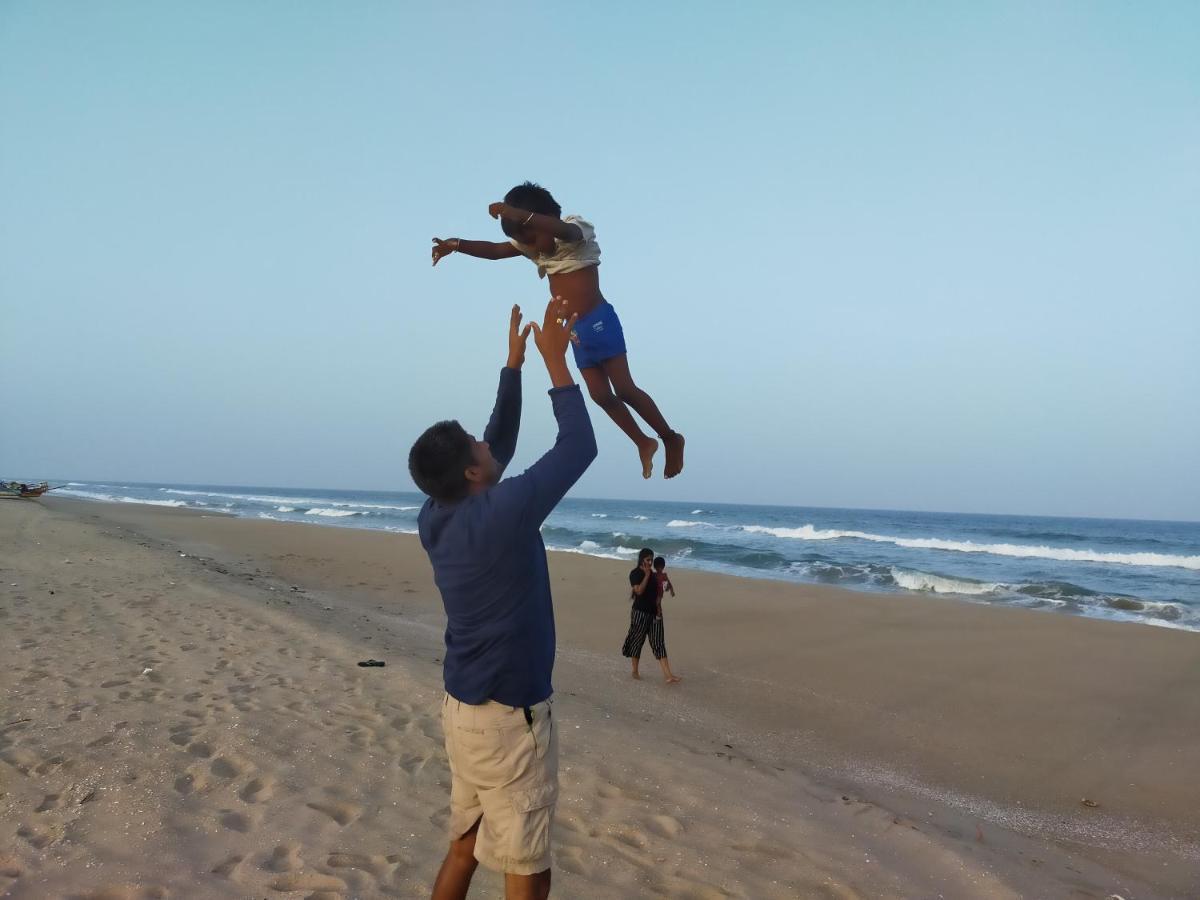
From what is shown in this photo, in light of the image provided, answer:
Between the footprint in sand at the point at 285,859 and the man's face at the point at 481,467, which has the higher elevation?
the man's face at the point at 481,467

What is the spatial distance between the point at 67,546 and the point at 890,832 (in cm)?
1619

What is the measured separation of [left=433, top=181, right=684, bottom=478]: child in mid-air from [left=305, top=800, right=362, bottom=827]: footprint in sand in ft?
8.33

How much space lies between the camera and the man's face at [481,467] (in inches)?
106

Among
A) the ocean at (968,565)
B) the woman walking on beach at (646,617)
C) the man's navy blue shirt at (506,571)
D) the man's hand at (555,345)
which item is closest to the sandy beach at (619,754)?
the woman walking on beach at (646,617)

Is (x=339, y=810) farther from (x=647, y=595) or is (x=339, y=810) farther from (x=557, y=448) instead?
(x=647, y=595)

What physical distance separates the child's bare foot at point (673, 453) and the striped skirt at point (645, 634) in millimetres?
6328

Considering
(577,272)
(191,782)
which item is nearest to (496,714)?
(577,272)

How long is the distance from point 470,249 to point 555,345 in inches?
41.4

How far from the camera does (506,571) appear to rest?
2602 mm

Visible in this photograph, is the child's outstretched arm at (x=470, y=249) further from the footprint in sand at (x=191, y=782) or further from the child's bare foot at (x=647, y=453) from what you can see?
the footprint in sand at (x=191, y=782)

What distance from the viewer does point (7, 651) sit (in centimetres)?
678

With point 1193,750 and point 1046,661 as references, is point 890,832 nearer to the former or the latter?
point 1193,750

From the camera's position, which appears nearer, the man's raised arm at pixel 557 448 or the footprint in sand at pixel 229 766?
the man's raised arm at pixel 557 448

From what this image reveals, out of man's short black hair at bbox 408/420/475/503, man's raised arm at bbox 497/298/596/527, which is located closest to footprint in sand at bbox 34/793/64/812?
man's short black hair at bbox 408/420/475/503
